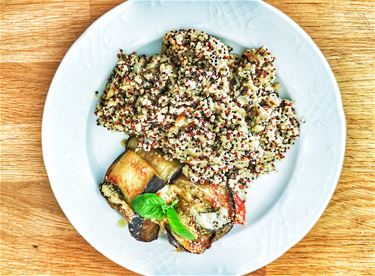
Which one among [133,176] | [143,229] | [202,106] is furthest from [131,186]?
[202,106]

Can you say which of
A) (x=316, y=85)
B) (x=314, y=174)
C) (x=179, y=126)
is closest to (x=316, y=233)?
(x=314, y=174)

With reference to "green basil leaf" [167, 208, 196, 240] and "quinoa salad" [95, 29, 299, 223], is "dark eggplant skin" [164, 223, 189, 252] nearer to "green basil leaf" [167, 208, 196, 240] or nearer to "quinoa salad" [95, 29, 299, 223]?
"green basil leaf" [167, 208, 196, 240]

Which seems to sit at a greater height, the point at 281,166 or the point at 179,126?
the point at 179,126

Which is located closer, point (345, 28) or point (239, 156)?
point (239, 156)

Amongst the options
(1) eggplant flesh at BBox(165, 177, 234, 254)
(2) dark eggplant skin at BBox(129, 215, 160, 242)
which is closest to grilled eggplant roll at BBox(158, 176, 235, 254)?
(1) eggplant flesh at BBox(165, 177, 234, 254)

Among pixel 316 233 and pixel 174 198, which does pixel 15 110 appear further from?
pixel 316 233

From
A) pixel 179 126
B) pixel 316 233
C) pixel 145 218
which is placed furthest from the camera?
pixel 316 233

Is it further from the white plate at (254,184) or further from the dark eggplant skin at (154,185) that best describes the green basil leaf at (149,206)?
the white plate at (254,184)
